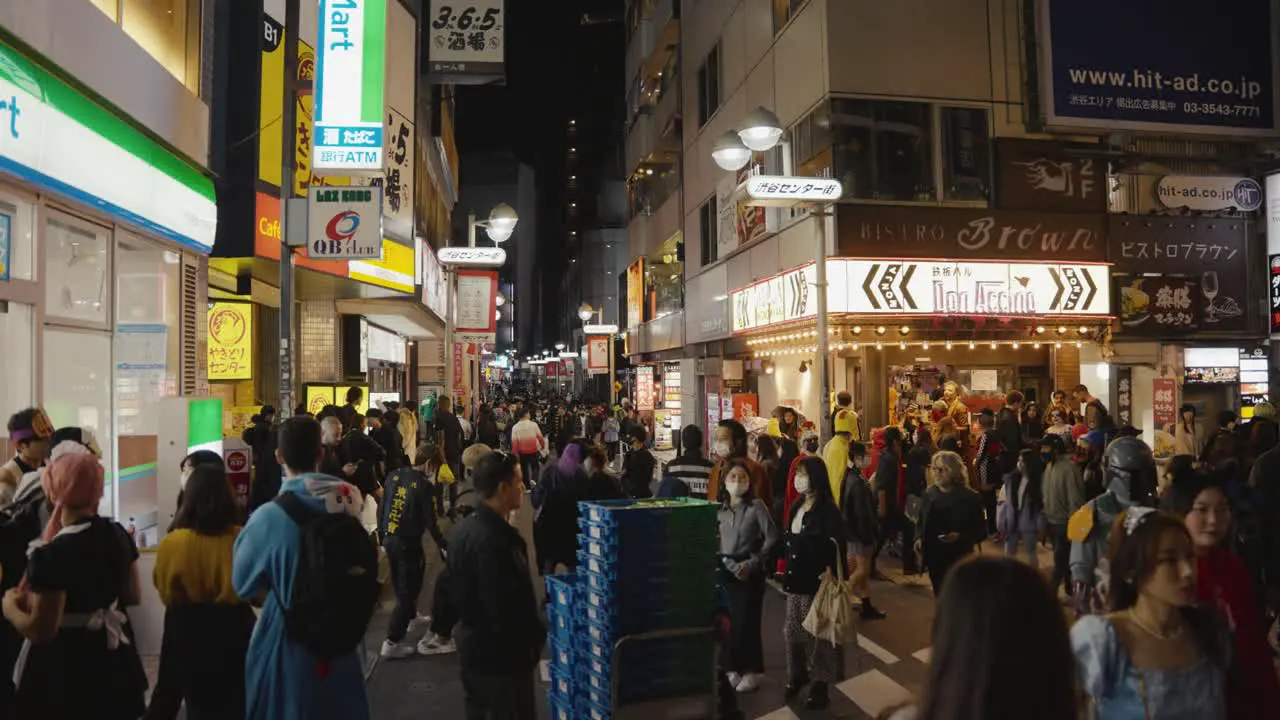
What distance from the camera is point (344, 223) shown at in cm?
1009

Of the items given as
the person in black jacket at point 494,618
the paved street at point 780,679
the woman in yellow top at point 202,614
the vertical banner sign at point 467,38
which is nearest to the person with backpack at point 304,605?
the woman in yellow top at point 202,614

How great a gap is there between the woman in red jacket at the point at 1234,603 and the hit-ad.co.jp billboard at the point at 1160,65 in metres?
14.6

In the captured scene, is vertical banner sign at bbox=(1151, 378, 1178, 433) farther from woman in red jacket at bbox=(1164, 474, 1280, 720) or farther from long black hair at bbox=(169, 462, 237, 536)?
long black hair at bbox=(169, 462, 237, 536)

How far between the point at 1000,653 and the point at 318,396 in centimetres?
1856

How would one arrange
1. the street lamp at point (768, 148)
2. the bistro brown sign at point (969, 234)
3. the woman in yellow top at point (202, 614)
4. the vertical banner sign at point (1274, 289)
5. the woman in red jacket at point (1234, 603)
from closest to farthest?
the woman in red jacket at point (1234, 603) → the woman in yellow top at point (202, 614) → the street lamp at point (768, 148) → the bistro brown sign at point (969, 234) → the vertical banner sign at point (1274, 289)

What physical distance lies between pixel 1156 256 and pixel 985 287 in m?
4.59

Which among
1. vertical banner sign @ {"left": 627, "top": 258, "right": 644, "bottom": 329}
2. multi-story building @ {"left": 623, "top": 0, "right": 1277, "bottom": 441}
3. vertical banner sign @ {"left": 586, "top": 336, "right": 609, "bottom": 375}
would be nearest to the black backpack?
multi-story building @ {"left": 623, "top": 0, "right": 1277, "bottom": 441}

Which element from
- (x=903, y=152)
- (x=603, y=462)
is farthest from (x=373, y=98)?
(x=903, y=152)

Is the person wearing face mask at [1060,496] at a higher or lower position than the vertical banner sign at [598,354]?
lower

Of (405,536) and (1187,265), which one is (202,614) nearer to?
(405,536)

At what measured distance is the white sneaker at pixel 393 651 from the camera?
28.0ft

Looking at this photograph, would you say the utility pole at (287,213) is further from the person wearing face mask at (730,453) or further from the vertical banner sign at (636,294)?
the vertical banner sign at (636,294)

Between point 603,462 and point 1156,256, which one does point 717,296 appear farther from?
point 603,462

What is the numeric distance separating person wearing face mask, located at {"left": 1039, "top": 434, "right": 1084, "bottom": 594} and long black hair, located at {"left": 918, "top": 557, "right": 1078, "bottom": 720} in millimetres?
8643
